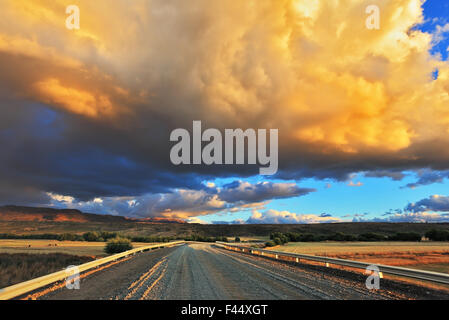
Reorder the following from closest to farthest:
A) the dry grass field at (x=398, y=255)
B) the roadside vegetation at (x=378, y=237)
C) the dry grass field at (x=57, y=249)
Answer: the dry grass field at (x=398, y=255) < the dry grass field at (x=57, y=249) < the roadside vegetation at (x=378, y=237)

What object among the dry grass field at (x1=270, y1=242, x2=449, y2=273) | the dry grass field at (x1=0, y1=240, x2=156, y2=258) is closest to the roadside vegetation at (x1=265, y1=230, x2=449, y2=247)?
the dry grass field at (x1=270, y1=242, x2=449, y2=273)

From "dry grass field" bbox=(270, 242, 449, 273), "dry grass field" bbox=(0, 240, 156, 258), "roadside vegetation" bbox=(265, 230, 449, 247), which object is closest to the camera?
"dry grass field" bbox=(270, 242, 449, 273)

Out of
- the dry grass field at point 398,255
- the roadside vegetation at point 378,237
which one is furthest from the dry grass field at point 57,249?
the roadside vegetation at point 378,237

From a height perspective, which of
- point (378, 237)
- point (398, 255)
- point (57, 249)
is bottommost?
point (378, 237)

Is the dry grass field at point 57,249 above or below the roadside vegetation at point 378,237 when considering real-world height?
above

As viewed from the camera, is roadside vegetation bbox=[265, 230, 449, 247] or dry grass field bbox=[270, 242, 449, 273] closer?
dry grass field bbox=[270, 242, 449, 273]

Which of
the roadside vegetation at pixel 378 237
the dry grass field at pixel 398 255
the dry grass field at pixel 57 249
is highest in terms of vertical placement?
the dry grass field at pixel 398 255

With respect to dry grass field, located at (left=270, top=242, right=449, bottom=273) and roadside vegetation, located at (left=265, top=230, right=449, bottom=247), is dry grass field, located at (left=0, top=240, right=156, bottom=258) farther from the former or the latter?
roadside vegetation, located at (left=265, top=230, right=449, bottom=247)

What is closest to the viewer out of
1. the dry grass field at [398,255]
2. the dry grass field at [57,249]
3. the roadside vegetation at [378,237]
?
the dry grass field at [398,255]

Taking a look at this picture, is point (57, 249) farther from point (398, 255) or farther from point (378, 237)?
point (378, 237)

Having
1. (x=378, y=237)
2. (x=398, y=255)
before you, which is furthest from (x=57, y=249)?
(x=378, y=237)

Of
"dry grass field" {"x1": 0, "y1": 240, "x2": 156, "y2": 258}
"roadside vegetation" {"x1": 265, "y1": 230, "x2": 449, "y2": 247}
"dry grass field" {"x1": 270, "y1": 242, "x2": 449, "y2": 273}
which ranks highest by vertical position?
"dry grass field" {"x1": 270, "y1": 242, "x2": 449, "y2": 273}

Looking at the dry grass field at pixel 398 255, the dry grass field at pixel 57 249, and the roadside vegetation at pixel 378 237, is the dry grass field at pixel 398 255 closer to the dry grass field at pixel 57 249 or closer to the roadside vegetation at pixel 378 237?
the dry grass field at pixel 57 249
